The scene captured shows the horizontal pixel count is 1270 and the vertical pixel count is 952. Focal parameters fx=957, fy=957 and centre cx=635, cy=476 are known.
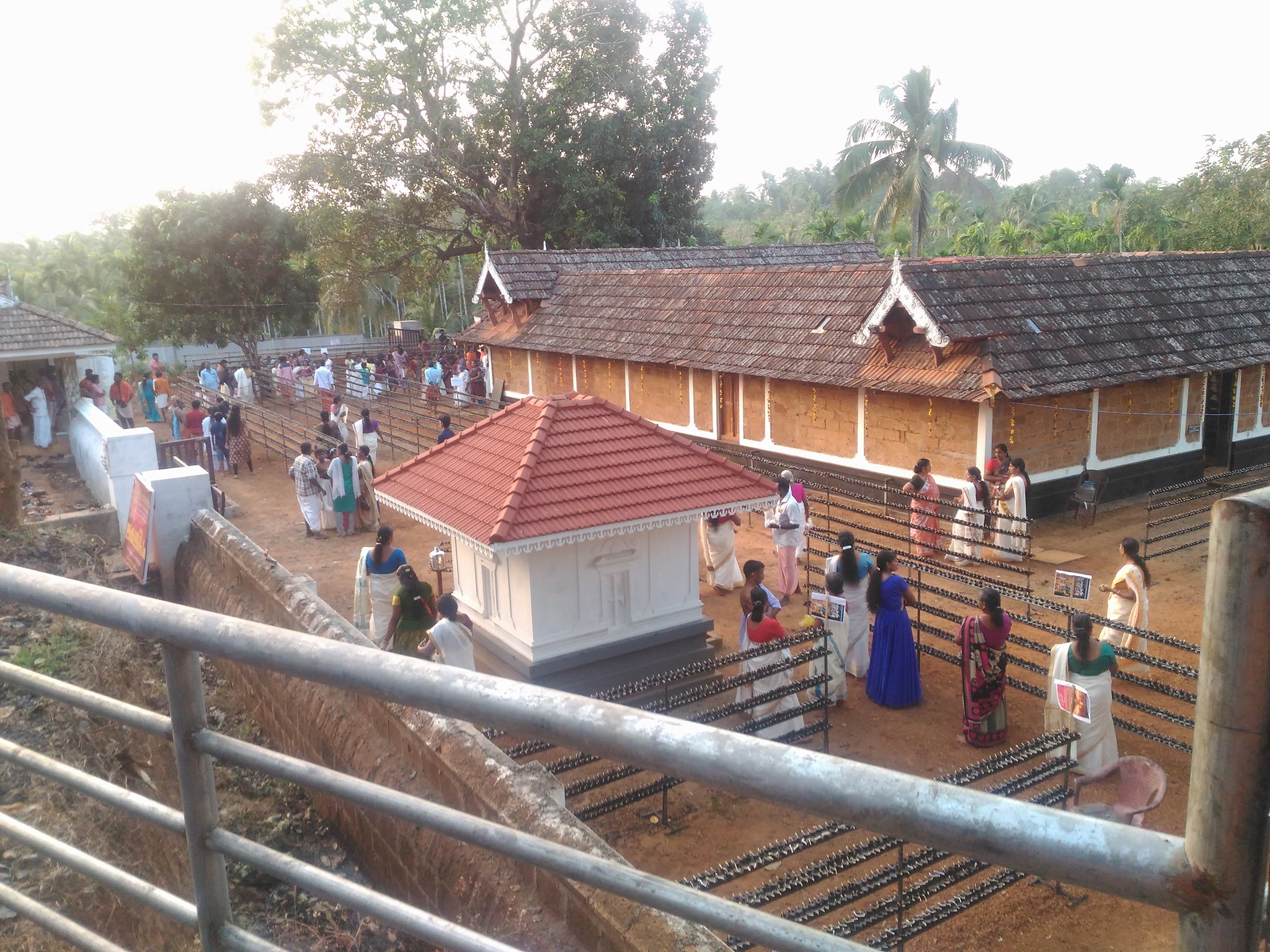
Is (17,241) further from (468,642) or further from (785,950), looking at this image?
(785,950)

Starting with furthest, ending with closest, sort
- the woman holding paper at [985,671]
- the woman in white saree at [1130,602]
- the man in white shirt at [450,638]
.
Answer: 1. the woman in white saree at [1130,602]
2. the man in white shirt at [450,638]
3. the woman holding paper at [985,671]

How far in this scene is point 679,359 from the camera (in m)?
18.7

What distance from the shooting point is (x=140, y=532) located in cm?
1256

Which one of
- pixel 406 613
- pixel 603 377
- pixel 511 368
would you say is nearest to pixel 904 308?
pixel 603 377

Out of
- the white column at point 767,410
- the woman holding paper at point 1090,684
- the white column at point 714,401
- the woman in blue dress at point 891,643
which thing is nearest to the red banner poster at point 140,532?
the woman in blue dress at point 891,643

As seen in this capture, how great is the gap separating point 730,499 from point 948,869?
451 cm

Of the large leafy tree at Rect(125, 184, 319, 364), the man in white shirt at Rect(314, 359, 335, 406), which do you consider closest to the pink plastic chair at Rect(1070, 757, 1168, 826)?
the man in white shirt at Rect(314, 359, 335, 406)

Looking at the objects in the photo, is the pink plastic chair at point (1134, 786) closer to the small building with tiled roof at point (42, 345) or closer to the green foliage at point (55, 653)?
the green foliage at point (55, 653)

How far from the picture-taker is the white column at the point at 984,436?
1397cm

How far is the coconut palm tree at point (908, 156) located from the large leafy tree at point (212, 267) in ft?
60.0

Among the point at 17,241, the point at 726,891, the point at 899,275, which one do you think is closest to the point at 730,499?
the point at 726,891

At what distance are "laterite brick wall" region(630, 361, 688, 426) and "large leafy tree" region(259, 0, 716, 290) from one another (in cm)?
1434

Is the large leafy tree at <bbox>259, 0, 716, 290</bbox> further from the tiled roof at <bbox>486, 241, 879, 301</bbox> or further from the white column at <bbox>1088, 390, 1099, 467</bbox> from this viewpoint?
the white column at <bbox>1088, 390, 1099, 467</bbox>

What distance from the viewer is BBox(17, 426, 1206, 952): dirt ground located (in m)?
6.09
